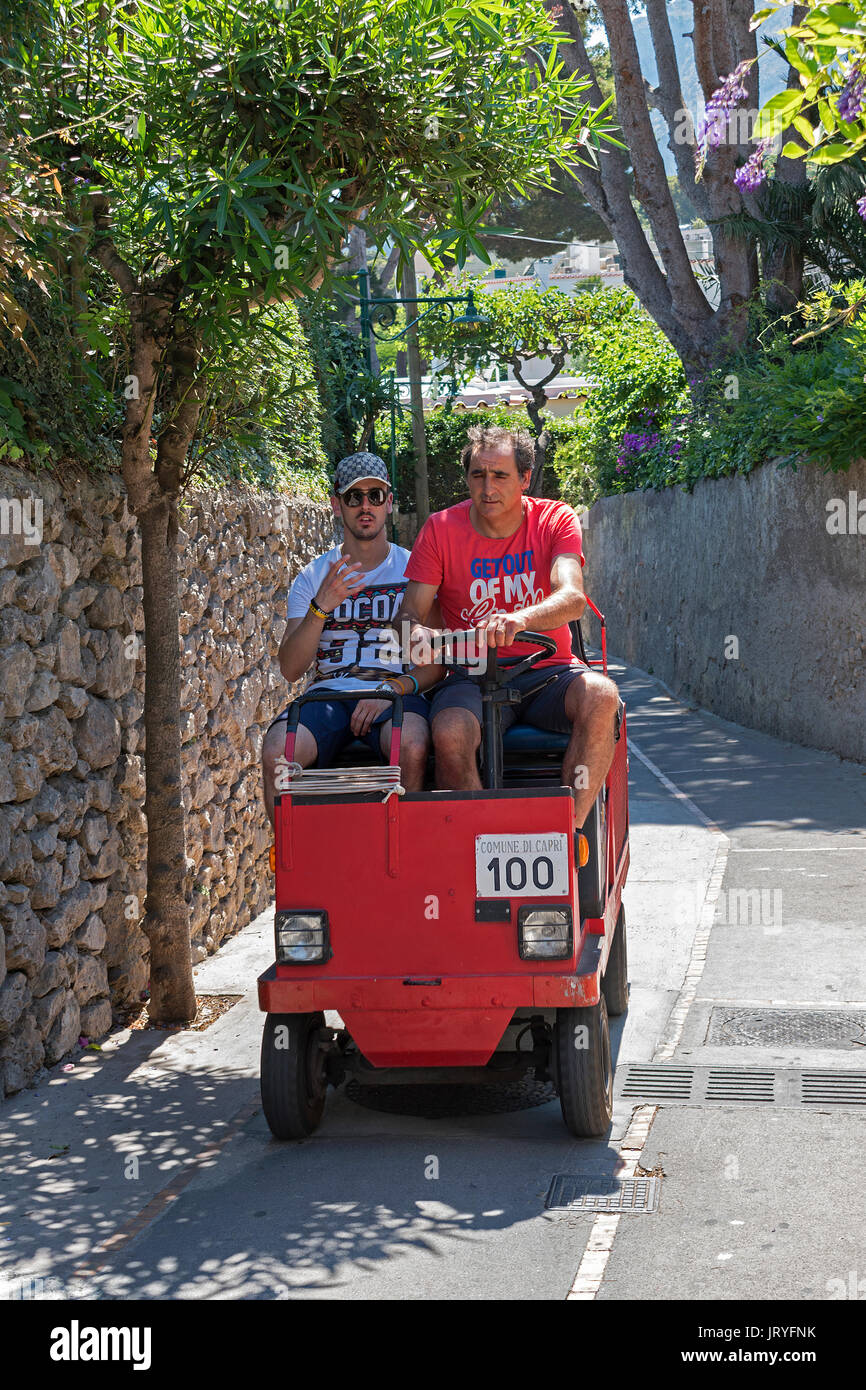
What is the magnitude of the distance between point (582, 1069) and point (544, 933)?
1.56 ft

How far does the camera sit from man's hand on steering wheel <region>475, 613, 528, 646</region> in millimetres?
A: 4883

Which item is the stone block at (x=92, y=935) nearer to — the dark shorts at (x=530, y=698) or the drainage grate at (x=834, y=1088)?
the dark shorts at (x=530, y=698)

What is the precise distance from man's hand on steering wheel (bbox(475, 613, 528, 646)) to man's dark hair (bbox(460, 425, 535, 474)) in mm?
878

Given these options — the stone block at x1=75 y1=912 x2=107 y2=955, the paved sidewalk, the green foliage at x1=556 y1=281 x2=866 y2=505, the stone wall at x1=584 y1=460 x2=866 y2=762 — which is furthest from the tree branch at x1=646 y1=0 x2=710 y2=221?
the stone block at x1=75 y1=912 x2=107 y2=955

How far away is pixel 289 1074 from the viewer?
4.89m

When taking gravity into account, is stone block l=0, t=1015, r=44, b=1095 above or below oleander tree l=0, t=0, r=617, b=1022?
below

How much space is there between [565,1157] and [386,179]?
11.9 ft

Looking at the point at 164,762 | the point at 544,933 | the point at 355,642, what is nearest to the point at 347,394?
the point at 164,762

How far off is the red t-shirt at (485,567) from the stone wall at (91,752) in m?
1.49

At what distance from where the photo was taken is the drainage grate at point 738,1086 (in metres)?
5.23

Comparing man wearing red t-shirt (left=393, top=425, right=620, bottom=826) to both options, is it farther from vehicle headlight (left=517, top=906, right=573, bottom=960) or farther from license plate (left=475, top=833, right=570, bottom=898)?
vehicle headlight (left=517, top=906, right=573, bottom=960)

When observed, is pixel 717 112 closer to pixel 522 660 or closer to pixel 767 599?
pixel 522 660

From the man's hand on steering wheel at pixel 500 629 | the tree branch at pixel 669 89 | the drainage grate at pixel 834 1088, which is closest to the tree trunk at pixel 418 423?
the tree branch at pixel 669 89
